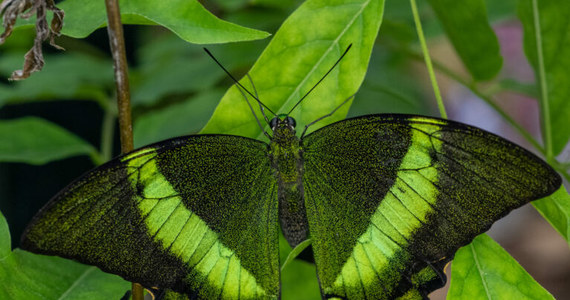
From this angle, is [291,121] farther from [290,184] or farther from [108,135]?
[108,135]

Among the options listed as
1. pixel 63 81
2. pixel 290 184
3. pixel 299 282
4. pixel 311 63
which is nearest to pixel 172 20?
pixel 311 63

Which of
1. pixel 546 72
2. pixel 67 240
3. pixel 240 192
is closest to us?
pixel 67 240

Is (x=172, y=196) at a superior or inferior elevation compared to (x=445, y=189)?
inferior

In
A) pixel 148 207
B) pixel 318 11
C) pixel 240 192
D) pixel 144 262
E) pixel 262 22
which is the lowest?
pixel 144 262

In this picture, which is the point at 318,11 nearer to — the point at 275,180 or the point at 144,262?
the point at 275,180

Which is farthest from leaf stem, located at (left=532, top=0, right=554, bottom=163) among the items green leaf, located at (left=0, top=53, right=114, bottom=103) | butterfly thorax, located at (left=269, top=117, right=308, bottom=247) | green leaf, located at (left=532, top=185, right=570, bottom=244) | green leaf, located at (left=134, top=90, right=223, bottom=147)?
green leaf, located at (left=0, top=53, right=114, bottom=103)

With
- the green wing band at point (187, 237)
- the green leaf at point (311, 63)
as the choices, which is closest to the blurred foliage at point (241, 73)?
the green leaf at point (311, 63)

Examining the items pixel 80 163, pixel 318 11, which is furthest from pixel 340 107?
pixel 80 163
